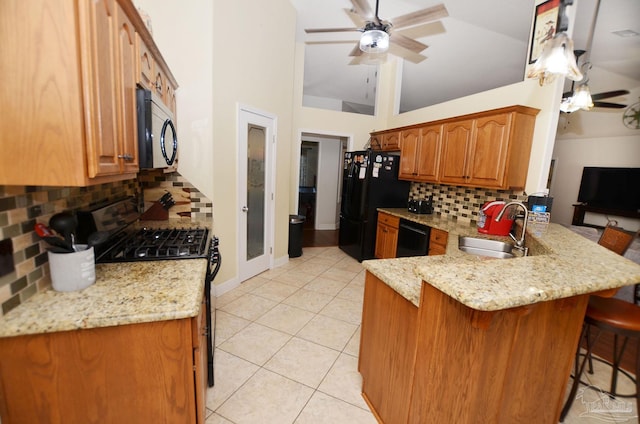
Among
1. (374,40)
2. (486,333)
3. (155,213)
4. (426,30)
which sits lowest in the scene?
(486,333)

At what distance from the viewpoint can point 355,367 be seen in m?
2.02

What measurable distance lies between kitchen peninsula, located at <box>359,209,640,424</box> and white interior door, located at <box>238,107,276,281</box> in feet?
7.09

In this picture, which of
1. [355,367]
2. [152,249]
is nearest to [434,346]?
[355,367]

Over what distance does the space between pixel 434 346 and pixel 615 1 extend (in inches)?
159

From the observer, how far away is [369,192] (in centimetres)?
412

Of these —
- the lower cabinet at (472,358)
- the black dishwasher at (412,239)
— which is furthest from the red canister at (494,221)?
the lower cabinet at (472,358)

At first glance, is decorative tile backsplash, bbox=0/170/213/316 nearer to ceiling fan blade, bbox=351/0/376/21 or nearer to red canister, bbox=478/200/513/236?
ceiling fan blade, bbox=351/0/376/21

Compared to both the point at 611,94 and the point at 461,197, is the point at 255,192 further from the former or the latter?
the point at 611,94

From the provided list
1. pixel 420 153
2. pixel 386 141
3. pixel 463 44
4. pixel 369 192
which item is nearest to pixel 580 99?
pixel 463 44

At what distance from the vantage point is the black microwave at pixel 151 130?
4.25ft

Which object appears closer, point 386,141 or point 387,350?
point 387,350

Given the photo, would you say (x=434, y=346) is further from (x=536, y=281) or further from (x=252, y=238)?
(x=252, y=238)

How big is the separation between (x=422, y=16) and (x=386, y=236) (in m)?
2.65

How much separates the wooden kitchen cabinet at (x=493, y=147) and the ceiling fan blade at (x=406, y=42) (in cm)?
95
